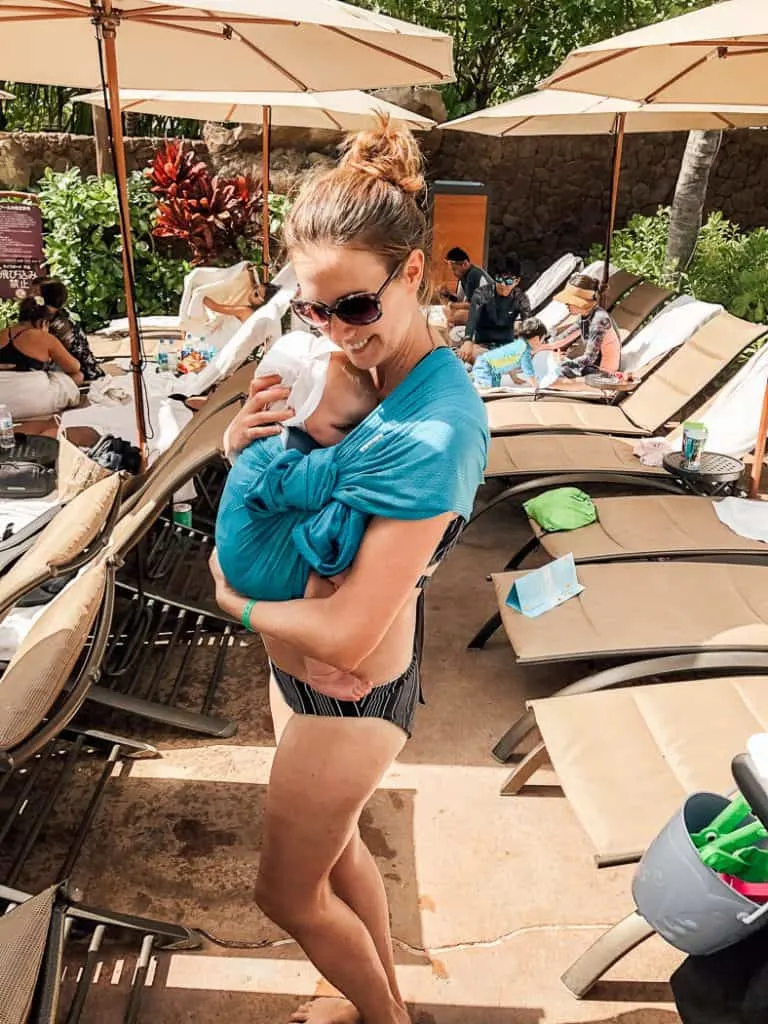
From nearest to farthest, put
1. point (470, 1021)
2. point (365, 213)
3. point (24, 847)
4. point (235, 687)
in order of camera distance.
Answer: point (365, 213) → point (470, 1021) → point (24, 847) → point (235, 687)

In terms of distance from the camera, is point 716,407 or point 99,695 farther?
point 716,407

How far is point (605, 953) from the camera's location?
2125mm

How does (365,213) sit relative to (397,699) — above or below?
above

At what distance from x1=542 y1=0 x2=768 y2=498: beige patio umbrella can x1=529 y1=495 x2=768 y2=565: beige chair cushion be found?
63cm

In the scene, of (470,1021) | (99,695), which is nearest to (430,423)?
(470,1021)

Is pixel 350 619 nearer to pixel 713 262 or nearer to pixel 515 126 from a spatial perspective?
pixel 515 126

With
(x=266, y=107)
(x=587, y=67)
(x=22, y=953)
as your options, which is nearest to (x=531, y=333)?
(x=266, y=107)

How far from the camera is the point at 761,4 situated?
121 inches

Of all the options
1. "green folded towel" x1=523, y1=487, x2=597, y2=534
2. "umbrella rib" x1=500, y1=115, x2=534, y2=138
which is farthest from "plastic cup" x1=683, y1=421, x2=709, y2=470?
"umbrella rib" x1=500, y1=115, x2=534, y2=138

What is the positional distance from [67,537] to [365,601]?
1424 mm

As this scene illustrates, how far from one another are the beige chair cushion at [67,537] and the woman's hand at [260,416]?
111 centimetres

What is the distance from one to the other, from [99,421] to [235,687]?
2.05m

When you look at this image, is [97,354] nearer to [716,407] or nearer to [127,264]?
[127,264]

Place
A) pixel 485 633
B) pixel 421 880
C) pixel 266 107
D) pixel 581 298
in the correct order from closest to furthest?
1. pixel 421 880
2. pixel 485 633
3. pixel 581 298
4. pixel 266 107
